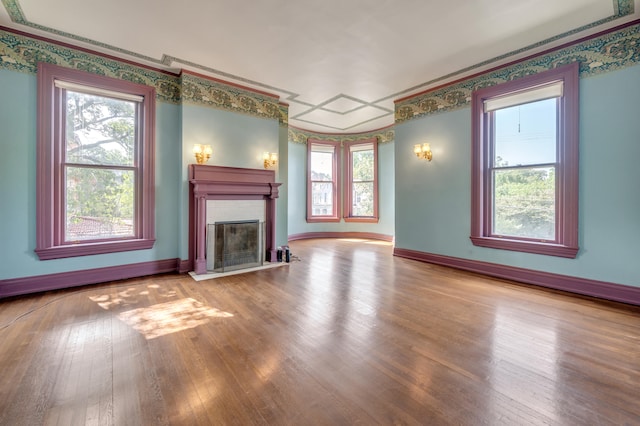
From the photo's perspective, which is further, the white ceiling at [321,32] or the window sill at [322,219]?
the window sill at [322,219]

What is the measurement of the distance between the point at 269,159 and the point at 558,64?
4.59 meters

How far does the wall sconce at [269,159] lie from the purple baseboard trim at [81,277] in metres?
2.31

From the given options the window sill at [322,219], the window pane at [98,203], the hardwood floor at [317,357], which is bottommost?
the hardwood floor at [317,357]

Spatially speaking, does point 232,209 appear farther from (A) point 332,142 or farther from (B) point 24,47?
(A) point 332,142

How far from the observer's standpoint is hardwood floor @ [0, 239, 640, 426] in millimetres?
1580

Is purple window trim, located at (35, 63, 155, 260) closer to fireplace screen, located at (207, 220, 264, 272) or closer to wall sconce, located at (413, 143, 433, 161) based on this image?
fireplace screen, located at (207, 220, 264, 272)

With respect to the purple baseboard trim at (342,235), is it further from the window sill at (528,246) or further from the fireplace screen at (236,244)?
the window sill at (528,246)

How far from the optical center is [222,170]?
475 centimetres

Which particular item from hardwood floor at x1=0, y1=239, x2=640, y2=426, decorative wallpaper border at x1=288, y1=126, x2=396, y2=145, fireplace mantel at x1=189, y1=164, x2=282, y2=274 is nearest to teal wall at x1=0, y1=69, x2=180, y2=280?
hardwood floor at x1=0, y1=239, x2=640, y2=426

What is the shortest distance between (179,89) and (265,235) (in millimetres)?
2884

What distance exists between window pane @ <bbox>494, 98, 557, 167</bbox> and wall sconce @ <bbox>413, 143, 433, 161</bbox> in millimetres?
1091

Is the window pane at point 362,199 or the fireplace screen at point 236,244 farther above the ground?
the window pane at point 362,199

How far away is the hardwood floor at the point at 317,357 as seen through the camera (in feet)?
5.18

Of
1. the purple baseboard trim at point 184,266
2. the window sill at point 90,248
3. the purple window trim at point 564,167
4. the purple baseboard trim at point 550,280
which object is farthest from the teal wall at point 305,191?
the window sill at point 90,248
